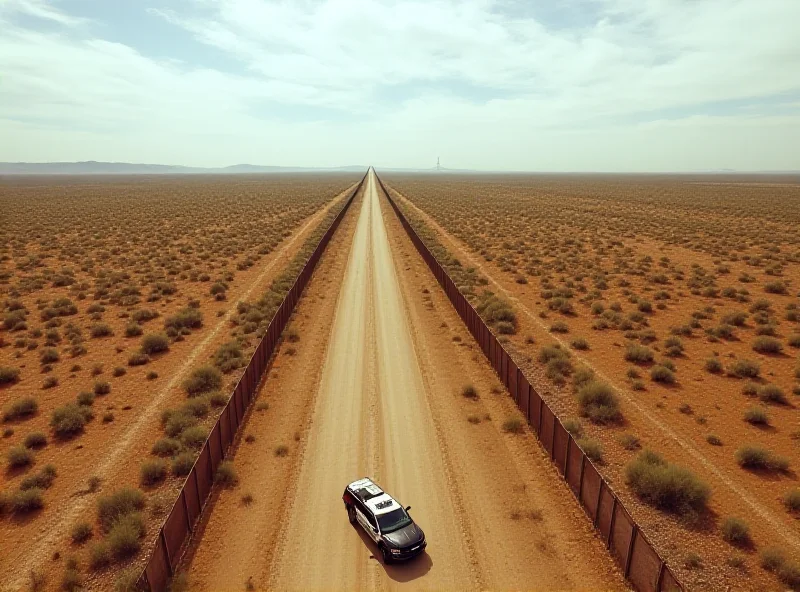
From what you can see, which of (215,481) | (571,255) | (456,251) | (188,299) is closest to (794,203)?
(571,255)

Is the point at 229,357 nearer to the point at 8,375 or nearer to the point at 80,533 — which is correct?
the point at 8,375

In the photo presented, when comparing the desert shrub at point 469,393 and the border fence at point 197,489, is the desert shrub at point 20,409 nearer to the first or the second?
the border fence at point 197,489

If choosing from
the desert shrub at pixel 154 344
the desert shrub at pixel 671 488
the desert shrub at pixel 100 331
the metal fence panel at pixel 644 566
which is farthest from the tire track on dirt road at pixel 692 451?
the desert shrub at pixel 100 331

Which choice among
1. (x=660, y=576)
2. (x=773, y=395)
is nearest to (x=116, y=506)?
(x=660, y=576)

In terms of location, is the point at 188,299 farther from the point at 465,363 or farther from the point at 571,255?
the point at 571,255

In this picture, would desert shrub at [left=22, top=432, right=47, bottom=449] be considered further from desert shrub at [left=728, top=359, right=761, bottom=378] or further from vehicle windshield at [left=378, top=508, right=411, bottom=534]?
desert shrub at [left=728, top=359, right=761, bottom=378]

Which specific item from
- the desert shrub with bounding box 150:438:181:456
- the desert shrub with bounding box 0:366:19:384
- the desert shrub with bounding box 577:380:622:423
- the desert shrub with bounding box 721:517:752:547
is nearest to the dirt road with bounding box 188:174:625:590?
the desert shrub with bounding box 150:438:181:456

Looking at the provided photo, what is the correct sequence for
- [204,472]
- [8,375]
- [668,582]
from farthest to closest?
[8,375], [204,472], [668,582]
